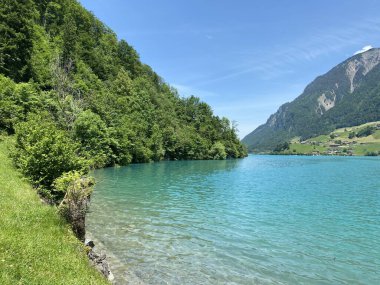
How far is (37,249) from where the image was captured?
408 inches

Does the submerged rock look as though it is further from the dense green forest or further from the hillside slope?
the hillside slope

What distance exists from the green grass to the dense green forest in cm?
904

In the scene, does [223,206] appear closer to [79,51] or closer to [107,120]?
[107,120]

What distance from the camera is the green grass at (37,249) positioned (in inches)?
347

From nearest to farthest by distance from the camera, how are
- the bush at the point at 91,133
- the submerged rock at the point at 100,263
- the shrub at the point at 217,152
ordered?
the submerged rock at the point at 100,263, the bush at the point at 91,133, the shrub at the point at 217,152

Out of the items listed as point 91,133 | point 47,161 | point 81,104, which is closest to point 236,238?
point 47,161

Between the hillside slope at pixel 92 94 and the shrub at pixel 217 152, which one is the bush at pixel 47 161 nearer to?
the hillside slope at pixel 92 94

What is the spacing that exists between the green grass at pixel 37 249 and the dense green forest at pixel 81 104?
29.7 ft

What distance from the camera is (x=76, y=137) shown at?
69.4 metres

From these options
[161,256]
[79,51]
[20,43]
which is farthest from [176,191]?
[79,51]

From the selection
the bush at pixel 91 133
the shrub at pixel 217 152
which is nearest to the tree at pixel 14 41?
the bush at pixel 91 133

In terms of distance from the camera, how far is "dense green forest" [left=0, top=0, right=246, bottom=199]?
26.8m

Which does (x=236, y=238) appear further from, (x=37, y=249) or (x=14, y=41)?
(x=14, y=41)

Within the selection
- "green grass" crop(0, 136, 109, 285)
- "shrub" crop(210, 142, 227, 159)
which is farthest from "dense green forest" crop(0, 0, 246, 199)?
"green grass" crop(0, 136, 109, 285)
